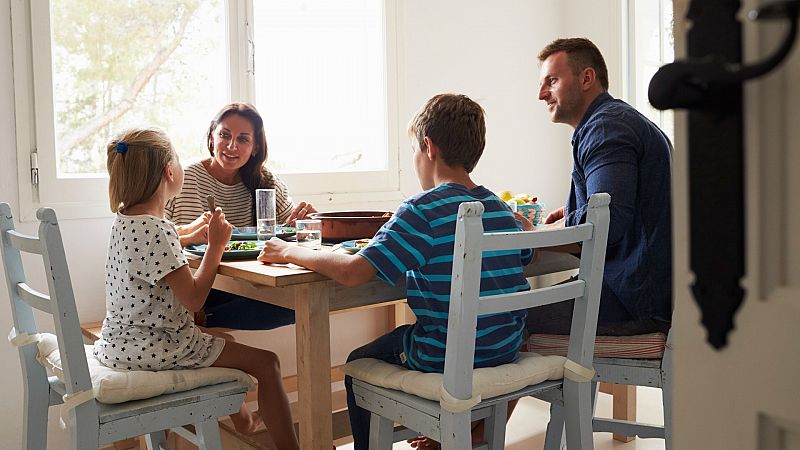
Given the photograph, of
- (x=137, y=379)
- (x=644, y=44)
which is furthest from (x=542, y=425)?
(x=644, y=44)

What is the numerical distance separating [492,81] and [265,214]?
206 cm

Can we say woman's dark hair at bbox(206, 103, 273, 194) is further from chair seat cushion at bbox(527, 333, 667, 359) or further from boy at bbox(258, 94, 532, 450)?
chair seat cushion at bbox(527, 333, 667, 359)

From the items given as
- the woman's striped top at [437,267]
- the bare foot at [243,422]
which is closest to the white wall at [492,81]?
the bare foot at [243,422]

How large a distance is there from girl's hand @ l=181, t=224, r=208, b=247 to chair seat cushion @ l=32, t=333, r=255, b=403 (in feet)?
1.28

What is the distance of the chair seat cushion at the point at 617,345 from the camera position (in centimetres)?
203

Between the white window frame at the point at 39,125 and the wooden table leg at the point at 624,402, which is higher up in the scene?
the white window frame at the point at 39,125

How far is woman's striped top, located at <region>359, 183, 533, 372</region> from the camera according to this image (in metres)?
1.72

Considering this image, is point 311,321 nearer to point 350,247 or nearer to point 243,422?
point 350,247

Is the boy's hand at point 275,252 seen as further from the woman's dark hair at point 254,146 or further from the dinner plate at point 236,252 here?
the woman's dark hair at point 254,146

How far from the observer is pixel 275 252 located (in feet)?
5.98

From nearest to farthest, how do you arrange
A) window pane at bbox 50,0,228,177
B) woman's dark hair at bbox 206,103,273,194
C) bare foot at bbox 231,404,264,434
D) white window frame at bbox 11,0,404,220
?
bare foot at bbox 231,404,264,434 → white window frame at bbox 11,0,404,220 → window pane at bbox 50,0,228,177 → woman's dark hair at bbox 206,103,273,194

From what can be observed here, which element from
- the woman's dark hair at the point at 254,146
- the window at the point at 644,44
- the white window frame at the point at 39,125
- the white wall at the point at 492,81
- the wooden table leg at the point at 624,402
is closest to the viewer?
the white window frame at the point at 39,125

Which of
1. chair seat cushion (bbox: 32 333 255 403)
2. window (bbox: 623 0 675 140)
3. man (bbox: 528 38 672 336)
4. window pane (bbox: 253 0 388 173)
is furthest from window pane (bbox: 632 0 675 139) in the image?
chair seat cushion (bbox: 32 333 255 403)

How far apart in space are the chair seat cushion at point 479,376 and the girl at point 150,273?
1.20ft
